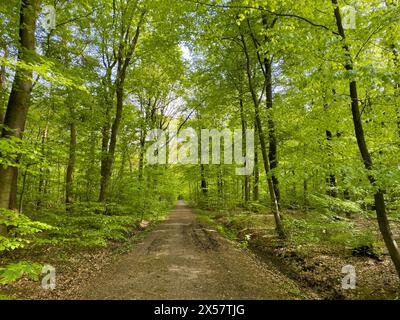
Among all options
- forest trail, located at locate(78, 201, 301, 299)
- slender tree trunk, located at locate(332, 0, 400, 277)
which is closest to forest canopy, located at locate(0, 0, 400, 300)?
slender tree trunk, located at locate(332, 0, 400, 277)

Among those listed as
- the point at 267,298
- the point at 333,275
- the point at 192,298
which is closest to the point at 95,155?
the point at 192,298

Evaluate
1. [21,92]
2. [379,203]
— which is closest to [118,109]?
[21,92]

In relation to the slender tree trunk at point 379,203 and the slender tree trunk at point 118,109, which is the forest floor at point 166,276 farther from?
the slender tree trunk at point 118,109

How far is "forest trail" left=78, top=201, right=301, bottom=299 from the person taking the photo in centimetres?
521

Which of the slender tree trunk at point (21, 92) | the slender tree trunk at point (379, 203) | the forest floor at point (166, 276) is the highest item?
the slender tree trunk at point (21, 92)

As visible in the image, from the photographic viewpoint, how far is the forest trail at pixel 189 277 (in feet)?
17.1

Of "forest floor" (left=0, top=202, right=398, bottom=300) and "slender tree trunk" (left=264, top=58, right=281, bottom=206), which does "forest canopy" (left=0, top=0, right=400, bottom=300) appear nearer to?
"slender tree trunk" (left=264, top=58, right=281, bottom=206)

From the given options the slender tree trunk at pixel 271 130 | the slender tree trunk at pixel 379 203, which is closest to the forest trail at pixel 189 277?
the slender tree trunk at pixel 379 203

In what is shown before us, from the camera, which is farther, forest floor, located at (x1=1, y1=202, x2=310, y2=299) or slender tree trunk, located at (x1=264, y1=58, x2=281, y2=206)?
slender tree trunk, located at (x1=264, y1=58, x2=281, y2=206)

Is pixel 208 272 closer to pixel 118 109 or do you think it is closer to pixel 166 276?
pixel 166 276

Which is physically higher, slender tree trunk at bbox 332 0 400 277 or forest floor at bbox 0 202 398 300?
slender tree trunk at bbox 332 0 400 277

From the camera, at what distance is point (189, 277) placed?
6.08 m
